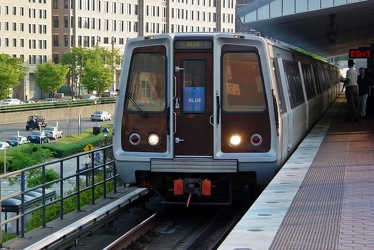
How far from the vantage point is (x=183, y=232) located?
1304 centimetres

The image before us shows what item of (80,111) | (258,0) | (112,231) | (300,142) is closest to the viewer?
(112,231)

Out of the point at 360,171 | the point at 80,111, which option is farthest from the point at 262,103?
the point at 80,111

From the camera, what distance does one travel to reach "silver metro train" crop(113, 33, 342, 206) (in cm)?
1312

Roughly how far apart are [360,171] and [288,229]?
5.00 meters

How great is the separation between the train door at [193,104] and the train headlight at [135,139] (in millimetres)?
595

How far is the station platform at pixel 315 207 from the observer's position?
8023 millimetres

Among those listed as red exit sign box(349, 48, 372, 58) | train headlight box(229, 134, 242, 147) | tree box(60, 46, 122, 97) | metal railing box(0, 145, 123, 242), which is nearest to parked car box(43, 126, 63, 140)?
tree box(60, 46, 122, 97)

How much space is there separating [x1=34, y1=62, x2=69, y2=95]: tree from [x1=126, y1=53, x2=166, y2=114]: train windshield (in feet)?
300

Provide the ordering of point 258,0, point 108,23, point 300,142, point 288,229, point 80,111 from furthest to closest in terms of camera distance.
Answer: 1. point 108,23
2. point 80,111
3. point 258,0
4. point 300,142
5. point 288,229

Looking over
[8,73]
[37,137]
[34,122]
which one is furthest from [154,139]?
[8,73]

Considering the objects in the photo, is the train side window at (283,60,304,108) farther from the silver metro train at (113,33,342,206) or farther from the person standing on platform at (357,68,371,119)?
the person standing on platform at (357,68,371,119)

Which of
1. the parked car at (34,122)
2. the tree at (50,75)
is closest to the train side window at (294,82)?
the parked car at (34,122)

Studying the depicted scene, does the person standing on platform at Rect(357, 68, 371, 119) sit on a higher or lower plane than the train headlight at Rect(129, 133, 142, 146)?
higher

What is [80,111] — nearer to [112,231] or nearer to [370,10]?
[370,10]
